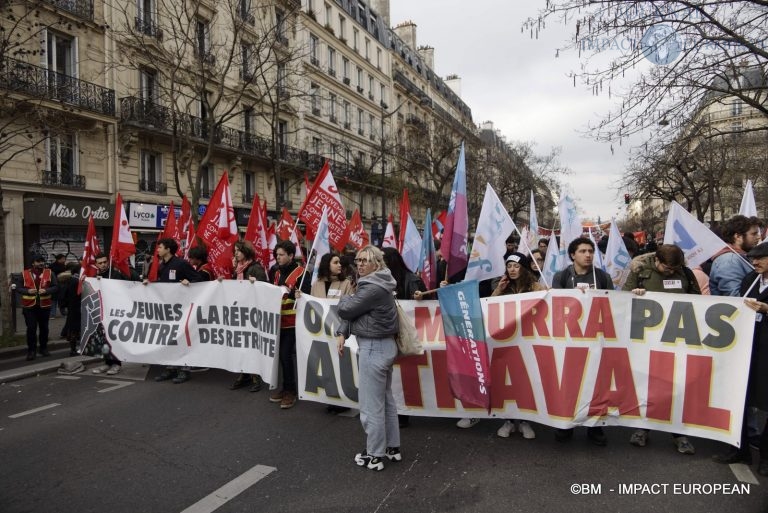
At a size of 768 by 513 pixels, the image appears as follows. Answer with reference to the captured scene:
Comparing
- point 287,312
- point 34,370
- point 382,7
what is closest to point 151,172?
point 34,370

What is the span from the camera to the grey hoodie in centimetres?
383

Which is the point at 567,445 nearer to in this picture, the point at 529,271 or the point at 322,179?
the point at 529,271

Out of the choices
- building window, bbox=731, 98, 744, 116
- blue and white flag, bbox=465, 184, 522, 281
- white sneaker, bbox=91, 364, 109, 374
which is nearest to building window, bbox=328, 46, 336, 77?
building window, bbox=731, 98, 744, 116

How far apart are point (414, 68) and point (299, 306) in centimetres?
4984

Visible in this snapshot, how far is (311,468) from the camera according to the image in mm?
3965

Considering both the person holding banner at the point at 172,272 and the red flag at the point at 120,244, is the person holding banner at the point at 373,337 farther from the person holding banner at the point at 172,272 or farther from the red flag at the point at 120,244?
the red flag at the point at 120,244

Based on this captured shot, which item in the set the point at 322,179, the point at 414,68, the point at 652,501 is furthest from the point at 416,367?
the point at 414,68

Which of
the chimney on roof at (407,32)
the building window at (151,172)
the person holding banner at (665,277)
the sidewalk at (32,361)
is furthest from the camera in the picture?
the chimney on roof at (407,32)

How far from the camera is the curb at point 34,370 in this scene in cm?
725

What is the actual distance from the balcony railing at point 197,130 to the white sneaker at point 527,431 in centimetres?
1180

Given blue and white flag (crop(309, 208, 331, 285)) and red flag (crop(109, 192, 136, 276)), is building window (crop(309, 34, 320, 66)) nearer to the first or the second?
red flag (crop(109, 192, 136, 276))

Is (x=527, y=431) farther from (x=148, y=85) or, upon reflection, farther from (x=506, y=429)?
(x=148, y=85)

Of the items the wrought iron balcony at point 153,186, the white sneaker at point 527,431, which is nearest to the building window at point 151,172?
the wrought iron balcony at point 153,186

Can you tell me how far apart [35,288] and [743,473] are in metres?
9.85
